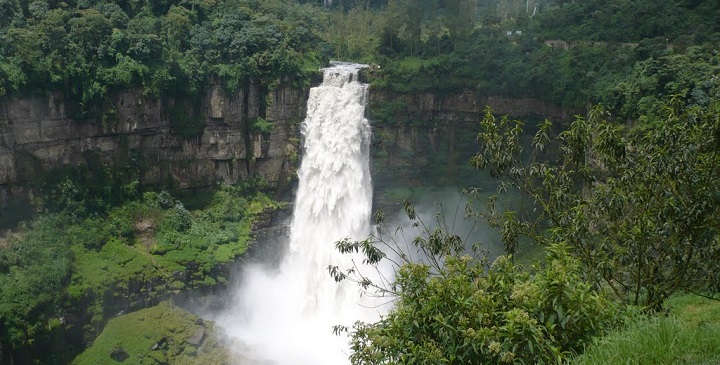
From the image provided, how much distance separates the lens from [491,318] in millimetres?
6785

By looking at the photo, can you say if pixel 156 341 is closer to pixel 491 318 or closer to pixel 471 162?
pixel 471 162

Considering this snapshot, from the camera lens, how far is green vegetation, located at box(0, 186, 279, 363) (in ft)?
60.8

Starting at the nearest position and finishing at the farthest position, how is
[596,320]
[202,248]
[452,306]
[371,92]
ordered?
[596,320] < [452,306] < [202,248] < [371,92]

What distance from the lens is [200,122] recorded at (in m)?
25.0

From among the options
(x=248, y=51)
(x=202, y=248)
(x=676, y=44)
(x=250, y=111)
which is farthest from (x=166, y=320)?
(x=676, y=44)

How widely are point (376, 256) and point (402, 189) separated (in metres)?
18.8

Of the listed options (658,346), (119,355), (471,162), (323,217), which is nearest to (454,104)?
(323,217)

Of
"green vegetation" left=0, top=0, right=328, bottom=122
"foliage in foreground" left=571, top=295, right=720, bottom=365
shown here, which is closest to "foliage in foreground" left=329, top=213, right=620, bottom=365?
"foliage in foreground" left=571, top=295, right=720, bottom=365

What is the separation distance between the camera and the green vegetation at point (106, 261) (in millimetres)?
18531

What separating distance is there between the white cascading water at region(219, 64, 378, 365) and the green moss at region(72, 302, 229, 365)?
103 inches

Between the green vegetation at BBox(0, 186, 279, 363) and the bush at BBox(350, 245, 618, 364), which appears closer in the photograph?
the bush at BBox(350, 245, 618, 364)

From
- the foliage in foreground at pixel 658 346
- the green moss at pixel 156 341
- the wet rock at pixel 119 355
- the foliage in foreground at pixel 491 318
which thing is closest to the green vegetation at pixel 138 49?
the green moss at pixel 156 341

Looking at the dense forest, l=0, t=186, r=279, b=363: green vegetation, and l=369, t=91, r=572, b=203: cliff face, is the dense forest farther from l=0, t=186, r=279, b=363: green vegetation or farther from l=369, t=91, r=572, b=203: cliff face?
l=369, t=91, r=572, b=203: cliff face

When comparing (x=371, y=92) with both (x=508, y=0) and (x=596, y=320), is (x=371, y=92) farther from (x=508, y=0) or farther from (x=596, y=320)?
(x=596, y=320)
